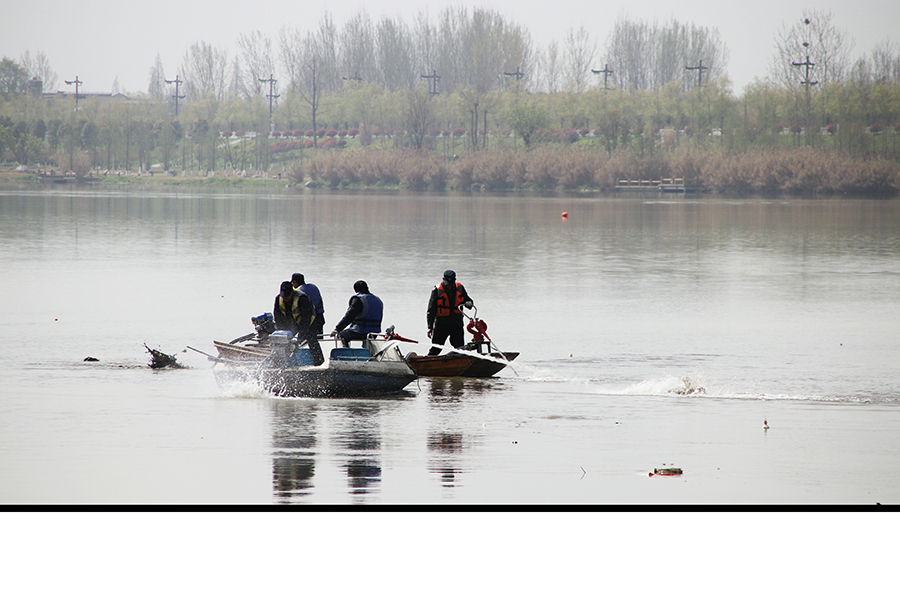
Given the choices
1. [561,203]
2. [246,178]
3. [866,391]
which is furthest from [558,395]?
[246,178]

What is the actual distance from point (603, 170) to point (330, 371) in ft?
242

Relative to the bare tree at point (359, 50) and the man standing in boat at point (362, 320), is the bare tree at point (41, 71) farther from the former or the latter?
the man standing in boat at point (362, 320)

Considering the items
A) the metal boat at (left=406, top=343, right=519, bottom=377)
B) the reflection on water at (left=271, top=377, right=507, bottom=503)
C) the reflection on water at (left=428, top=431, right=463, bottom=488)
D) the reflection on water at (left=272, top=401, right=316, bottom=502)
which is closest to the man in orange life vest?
the metal boat at (left=406, top=343, right=519, bottom=377)

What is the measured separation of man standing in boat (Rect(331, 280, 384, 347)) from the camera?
13828 mm

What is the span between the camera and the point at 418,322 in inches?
829

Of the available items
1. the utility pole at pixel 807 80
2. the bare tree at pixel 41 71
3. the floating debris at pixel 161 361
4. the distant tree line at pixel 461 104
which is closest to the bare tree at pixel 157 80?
the distant tree line at pixel 461 104

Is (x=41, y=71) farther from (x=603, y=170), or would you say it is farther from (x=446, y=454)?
(x=446, y=454)

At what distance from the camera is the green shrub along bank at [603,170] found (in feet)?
241

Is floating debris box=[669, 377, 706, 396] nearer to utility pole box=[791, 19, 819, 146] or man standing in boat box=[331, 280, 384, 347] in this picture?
man standing in boat box=[331, 280, 384, 347]

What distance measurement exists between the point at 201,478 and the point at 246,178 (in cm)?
9918

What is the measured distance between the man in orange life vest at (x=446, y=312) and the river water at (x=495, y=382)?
718 mm

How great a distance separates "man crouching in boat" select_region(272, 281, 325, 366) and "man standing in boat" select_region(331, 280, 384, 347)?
1.41 ft

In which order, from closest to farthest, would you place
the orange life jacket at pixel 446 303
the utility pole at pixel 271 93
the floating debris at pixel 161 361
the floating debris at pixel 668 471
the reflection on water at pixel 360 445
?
the reflection on water at pixel 360 445
the floating debris at pixel 668 471
the orange life jacket at pixel 446 303
the floating debris at pixel 161 361
the utility pole at pixel 271 93

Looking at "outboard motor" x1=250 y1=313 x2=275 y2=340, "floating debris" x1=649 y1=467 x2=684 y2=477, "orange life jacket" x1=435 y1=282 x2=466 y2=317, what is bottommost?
"floating debris" x1=649 y1=467 x2=684 y2=477
